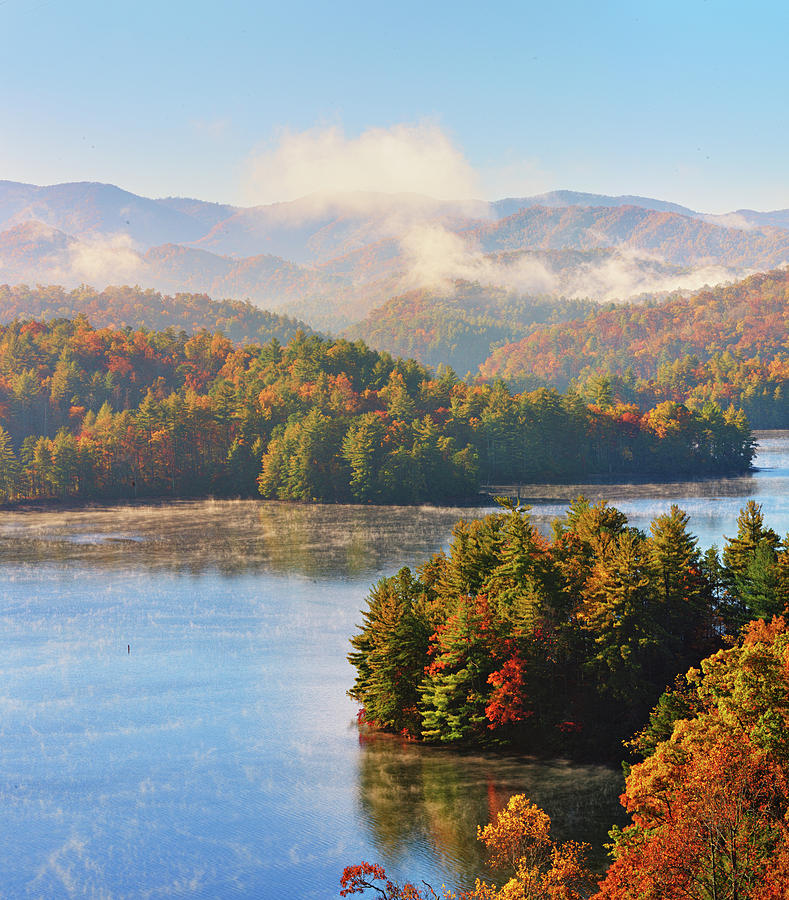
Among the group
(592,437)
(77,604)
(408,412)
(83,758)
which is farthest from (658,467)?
(83,758)

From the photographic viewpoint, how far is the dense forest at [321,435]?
146 m

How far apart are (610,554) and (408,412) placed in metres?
122

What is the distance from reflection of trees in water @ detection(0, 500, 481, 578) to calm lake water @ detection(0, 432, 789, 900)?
108cm

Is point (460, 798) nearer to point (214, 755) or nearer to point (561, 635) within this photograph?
point (561, 635)

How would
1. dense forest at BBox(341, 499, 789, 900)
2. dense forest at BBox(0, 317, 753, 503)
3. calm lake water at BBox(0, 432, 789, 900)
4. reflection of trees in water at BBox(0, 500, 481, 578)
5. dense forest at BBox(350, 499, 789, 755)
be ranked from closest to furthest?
calm lake water at BBox(0, 432, 789, 900)
dense forest at BBox(341, 499, 789, 900)
dense forest at BBox(350, 499, 789, 755)
reflection of trees in water at BBox(0, 500, 481, 578)
dense forest at BBox(0, 317, 753, 503)

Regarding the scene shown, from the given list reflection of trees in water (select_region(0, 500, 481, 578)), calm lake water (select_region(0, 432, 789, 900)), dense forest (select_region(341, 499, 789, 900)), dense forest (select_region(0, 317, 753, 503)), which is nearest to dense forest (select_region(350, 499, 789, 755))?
dense forest (select_region(341, 499, 789, 900))

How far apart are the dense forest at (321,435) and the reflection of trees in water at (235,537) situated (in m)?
10.7

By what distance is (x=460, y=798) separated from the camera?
4272 centimetres

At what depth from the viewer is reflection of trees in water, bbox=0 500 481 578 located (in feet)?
315

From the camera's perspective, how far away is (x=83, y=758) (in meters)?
49.0

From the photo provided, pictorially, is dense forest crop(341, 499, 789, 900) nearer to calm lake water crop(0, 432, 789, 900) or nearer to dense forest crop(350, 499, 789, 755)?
dense forest crop(350, 499, 789, 755)

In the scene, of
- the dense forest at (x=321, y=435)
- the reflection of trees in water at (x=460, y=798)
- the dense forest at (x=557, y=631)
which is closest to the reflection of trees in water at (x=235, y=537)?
the dense forest at (x=321, y=435)

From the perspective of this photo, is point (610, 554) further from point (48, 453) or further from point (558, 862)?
point (48, 453)

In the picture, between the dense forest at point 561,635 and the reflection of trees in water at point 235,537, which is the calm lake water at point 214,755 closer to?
the reflection of trees in water at point 235,537
